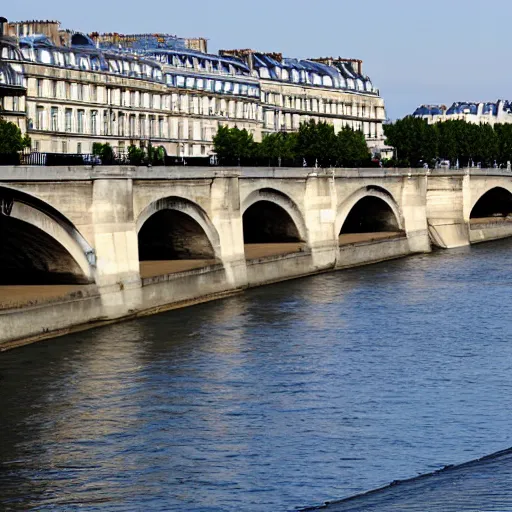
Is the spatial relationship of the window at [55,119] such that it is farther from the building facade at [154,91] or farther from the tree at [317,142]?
the tree at [317,142]

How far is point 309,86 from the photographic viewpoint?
14600cm

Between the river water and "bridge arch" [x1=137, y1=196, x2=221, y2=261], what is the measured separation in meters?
5.12

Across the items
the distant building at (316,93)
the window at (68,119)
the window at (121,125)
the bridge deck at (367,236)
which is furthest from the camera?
the distant building at (316,93)

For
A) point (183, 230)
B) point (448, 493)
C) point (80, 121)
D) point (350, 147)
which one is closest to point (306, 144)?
point (350, 147)

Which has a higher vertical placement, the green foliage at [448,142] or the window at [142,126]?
the window at [142,126]

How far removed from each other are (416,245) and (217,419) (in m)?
53.2

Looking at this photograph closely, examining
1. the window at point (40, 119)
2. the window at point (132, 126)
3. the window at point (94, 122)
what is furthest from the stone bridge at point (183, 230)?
the window at point (132, 126)

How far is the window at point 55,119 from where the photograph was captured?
102 metres

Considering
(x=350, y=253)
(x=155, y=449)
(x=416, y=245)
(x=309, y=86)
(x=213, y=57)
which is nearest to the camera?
(x=155, y=449)

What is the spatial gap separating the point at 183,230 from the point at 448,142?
276 ft

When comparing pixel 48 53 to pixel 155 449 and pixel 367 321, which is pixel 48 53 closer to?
pixel 367 321

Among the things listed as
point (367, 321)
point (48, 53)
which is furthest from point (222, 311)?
point (48, 53)

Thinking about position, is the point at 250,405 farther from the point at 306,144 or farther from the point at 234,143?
the point at 306,144

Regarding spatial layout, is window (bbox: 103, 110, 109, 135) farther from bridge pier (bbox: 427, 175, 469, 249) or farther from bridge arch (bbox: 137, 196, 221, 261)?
bridge arch (bbox: 137, 196, 221, 261)
